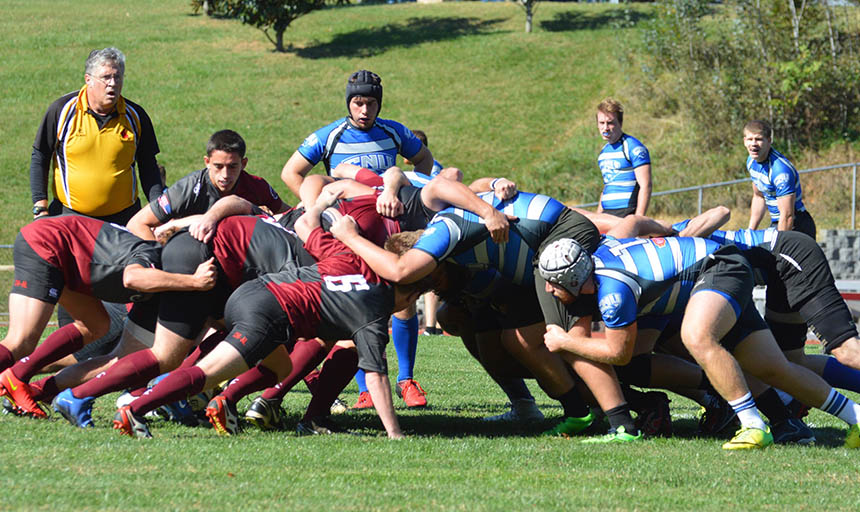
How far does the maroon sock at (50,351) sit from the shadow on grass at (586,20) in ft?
121

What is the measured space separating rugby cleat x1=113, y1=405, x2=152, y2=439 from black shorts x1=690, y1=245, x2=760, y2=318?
319 cm

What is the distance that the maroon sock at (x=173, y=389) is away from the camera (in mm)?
5215

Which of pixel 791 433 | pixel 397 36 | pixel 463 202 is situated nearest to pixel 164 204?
pixel 463 202

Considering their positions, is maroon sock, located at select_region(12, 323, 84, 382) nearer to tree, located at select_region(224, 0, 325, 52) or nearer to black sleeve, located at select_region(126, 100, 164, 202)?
black sleeve, located at select_region(126, 100, 164, 202)

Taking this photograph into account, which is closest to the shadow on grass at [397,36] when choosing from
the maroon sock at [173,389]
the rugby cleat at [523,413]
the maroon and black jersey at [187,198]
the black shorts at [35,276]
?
the maroon and black jersey at [187,198]

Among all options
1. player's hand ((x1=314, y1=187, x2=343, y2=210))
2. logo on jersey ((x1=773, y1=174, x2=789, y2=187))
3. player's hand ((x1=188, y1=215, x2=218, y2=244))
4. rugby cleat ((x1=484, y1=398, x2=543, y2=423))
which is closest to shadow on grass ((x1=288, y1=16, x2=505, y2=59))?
logo on jersey ((x1=773, y1=174, x2=789, y2=187))

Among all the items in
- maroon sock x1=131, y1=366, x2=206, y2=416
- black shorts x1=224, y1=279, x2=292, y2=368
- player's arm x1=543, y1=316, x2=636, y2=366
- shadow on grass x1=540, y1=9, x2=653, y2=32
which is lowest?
maroon sock x1=131, y1=366, x2=206, y2=416

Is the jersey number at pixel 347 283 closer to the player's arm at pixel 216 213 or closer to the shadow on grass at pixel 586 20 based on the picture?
the player's arm at pixel 216 213

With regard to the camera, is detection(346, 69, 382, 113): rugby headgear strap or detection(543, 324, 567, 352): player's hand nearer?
detection(543, 324, 567, 352): player's hand

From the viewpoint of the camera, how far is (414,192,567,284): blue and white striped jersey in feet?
17.9

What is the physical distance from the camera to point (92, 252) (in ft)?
19.5

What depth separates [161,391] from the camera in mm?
5211

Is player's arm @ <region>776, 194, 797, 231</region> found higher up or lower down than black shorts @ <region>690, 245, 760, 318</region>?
lower down

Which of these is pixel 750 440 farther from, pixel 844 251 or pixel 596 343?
pixel 844 251
